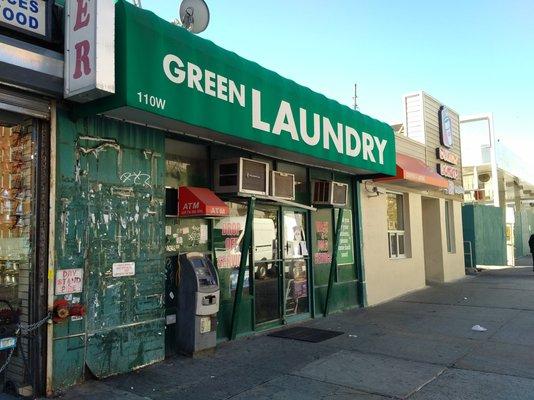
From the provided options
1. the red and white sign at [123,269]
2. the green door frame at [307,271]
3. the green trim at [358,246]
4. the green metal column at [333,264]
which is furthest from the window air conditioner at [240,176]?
the green trim at [358,246]

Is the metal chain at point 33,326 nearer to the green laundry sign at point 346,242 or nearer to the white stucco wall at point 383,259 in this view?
the green laundry sign at point 346,242

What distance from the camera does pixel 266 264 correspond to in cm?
821

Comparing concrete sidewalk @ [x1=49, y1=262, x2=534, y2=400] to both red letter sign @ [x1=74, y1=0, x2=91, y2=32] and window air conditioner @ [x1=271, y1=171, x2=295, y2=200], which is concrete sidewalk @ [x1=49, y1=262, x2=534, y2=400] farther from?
red letter sign @ [x1=74, y1=0, x2=91, y2=32]

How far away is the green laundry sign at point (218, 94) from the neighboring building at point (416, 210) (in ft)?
9.15

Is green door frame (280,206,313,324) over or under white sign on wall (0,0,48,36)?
under

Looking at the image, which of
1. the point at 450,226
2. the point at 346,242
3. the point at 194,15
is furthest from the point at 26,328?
the point at 450,226

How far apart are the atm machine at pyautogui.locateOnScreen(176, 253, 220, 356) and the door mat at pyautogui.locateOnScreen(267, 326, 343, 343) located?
1554 millimetres

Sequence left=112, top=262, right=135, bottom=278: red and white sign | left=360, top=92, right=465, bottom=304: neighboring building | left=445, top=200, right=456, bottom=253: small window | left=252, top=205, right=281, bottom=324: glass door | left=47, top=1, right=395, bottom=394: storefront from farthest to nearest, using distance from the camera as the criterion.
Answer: left=445, top=200, right=456, bottom=253: small window, left=360, top=92, right=465, bottom=304: neighboring building, left=252, top=205, right=281, bottom=324: glass door, left=112, top=262, right=135, bottom=278: red and white sign, left=47, top=1, right=395, bottom=394: storefront

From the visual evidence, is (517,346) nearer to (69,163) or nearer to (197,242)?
(197,242)

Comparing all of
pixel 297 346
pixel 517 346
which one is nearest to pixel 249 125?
pixel 297 346

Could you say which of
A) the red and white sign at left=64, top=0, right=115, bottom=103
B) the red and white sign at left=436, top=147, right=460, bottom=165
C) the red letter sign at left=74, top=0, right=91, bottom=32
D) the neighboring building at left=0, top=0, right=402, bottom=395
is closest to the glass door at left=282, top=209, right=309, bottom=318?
the neighboring building at left=0, top=0, right=402, bottom=395

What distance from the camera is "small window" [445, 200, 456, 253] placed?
1619cm

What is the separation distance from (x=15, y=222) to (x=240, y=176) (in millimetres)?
2933

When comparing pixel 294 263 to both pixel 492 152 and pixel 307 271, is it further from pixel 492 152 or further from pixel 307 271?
pixel 492 152
